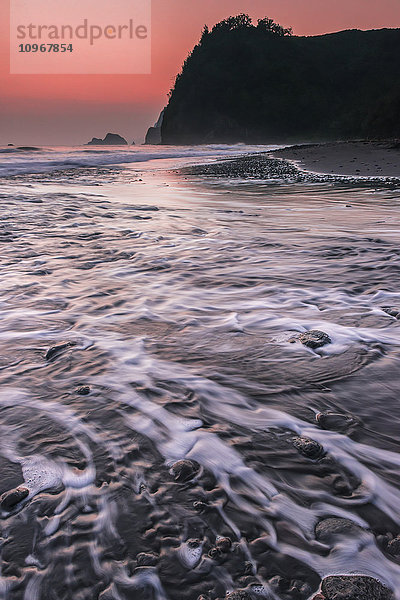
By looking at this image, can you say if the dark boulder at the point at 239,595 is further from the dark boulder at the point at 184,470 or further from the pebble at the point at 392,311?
the pebble at the point at 392,311

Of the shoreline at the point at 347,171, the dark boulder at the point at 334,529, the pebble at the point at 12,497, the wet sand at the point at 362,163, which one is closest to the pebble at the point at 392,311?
the dark boulder at the point at 334,529

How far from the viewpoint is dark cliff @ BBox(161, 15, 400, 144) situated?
296ft

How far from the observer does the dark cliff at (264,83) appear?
90250 mm

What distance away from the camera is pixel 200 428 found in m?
1.95

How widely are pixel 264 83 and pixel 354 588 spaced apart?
106012 millimetres

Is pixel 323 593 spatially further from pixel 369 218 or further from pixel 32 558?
pixel 369 218

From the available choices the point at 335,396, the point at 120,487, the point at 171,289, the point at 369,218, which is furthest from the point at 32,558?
the point at 369,218

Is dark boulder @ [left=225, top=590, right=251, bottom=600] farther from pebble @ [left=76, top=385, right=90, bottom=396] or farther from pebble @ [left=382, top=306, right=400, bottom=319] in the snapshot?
pebble @ [left=382, top=306, right=400, bottom=319]

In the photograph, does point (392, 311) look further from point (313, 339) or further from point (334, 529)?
point (334, 529)

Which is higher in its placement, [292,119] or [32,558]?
[292,119]

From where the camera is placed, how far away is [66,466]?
1688mm

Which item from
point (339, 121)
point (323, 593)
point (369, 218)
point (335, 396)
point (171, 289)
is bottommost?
point (323, 593)

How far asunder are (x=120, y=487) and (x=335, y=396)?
1.10m

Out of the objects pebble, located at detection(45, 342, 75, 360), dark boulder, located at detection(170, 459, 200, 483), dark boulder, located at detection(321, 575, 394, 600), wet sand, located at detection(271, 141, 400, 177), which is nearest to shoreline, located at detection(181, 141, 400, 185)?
wet sand, located at detection(271, 141, 400, 177)
